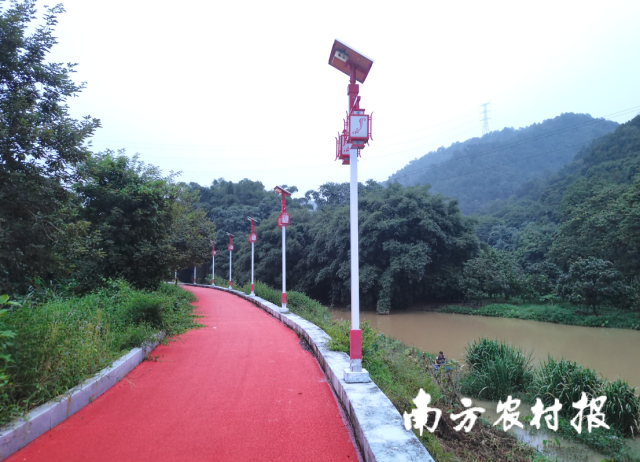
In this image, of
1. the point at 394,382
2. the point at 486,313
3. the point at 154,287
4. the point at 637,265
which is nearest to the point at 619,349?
the point at 637,265

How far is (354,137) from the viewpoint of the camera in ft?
16.9

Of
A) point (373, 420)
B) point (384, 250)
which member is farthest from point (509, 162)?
point (373, 420)

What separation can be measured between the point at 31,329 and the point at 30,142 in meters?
3.23

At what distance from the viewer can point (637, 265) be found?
20.9m

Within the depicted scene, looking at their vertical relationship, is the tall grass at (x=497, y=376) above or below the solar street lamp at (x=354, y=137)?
below

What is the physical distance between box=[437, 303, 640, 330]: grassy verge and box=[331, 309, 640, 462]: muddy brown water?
650mm

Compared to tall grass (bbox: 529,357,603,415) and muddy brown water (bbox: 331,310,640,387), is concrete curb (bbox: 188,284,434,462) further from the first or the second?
muddy brown water (bbox: 331,310,640,387)

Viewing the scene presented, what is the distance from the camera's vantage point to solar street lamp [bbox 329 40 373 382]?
4961 mm

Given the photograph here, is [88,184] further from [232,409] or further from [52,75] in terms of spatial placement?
[232,409]

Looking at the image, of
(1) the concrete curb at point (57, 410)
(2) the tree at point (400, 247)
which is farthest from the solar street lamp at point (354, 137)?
(2) the tree at point (400, 247)

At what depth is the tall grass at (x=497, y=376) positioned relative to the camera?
8.72 metres

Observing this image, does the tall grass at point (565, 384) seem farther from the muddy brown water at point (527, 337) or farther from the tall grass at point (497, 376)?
the muddy brown water at point (527, 337)

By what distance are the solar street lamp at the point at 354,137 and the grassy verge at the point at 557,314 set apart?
2091 cm

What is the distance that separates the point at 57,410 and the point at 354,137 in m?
4.17
